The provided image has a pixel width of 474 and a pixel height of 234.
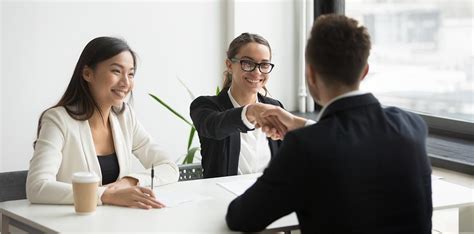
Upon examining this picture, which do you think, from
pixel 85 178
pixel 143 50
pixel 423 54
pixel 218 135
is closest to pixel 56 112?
pixel 85 178

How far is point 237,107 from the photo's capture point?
3186mm

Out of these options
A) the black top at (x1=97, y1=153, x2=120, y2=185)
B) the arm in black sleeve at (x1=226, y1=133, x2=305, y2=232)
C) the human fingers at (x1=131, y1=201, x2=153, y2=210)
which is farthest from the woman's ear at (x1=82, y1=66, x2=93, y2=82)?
the arm in black sleeve at (x1=226, y1=133, x2=305, y2=232)

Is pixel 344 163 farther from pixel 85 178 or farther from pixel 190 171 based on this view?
pixel 190 171

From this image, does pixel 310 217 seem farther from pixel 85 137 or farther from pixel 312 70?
pixel 85 137

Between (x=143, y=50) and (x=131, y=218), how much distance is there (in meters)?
2.15

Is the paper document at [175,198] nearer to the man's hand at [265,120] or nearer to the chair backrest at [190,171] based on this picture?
the man's hand at [265,120]

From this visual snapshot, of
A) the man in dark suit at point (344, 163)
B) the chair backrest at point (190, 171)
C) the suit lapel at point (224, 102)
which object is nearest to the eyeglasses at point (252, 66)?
the suit lapel at point (224, 102)

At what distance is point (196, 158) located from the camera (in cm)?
468

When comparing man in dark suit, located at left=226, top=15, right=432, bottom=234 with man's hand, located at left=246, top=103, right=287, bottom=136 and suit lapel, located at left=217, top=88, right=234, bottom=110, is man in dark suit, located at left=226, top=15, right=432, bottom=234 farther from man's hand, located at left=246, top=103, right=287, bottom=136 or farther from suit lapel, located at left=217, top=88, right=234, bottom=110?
suit lapel, located at left=217, top=88, right=234, bottom=110

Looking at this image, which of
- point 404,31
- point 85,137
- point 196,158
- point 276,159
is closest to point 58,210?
point 85,137

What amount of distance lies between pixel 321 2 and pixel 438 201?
95.2 inches

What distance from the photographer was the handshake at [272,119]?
2842 millimetres

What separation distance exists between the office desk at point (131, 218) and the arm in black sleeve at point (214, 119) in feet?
1.18

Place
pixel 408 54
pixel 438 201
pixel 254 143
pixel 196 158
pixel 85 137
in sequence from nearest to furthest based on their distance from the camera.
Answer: pixel 438 201 → pixel 85 137 → pixel 254 143 → pixel 408 54 → pixel 196 158
